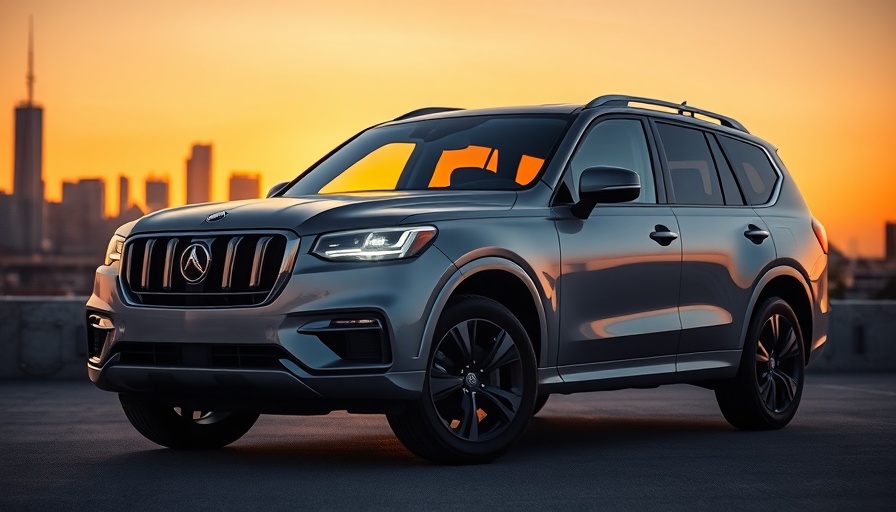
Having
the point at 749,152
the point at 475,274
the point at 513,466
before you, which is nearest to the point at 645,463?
the point at 513,466

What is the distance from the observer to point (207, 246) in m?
7.15

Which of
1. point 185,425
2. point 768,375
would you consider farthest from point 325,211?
point 768,375

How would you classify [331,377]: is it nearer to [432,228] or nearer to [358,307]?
[358,307]

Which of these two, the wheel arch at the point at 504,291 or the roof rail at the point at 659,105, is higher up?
the roof rail at the point at 659,105

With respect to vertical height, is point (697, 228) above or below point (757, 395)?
above

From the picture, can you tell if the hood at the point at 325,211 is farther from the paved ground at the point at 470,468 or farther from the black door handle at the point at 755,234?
the black door handle at the point at 755,234

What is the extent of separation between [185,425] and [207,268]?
4.75 feet

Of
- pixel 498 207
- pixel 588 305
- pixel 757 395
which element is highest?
Answer: pixel 498 207

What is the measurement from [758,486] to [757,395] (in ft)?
9.58

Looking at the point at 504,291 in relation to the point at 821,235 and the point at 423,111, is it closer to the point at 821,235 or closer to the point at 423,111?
the point at 423,111

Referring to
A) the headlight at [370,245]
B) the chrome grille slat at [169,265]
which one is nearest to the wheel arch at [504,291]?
the headlight at [370,245]

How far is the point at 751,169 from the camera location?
33.0ft

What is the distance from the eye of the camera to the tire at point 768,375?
947cm

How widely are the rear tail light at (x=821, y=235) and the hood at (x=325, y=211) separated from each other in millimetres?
3462
